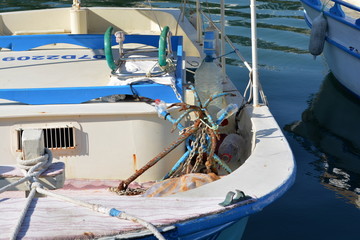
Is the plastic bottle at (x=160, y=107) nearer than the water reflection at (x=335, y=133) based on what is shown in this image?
Yes

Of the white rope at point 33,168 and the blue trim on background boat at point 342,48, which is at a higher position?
the white rope at point 33,168

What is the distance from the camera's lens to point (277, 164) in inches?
160

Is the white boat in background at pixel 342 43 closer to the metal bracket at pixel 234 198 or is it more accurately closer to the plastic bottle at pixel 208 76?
the plastic bottle at pixel 208 76

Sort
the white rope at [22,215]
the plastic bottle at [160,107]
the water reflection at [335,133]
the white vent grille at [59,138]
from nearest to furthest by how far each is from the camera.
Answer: the white rope at [22,215]
the plastic bottle at [160,107]
the white vent grille at [59,138]
the water reflection at [335,133]

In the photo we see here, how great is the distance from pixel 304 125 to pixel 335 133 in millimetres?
458

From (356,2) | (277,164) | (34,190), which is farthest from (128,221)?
(356,2)

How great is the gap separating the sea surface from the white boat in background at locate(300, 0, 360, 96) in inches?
11.7

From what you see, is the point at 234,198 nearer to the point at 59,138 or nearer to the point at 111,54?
the point at 59,138

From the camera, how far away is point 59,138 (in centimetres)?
459

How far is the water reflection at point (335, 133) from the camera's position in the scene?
6.50 metres

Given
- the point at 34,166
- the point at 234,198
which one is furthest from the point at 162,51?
the point at 34,166

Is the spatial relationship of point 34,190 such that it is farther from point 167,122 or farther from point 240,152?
point 240,152

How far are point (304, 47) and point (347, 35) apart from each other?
316cm

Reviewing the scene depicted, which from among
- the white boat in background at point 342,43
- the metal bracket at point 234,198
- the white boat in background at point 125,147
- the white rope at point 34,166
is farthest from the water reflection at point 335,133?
the white rope at point 34,166
